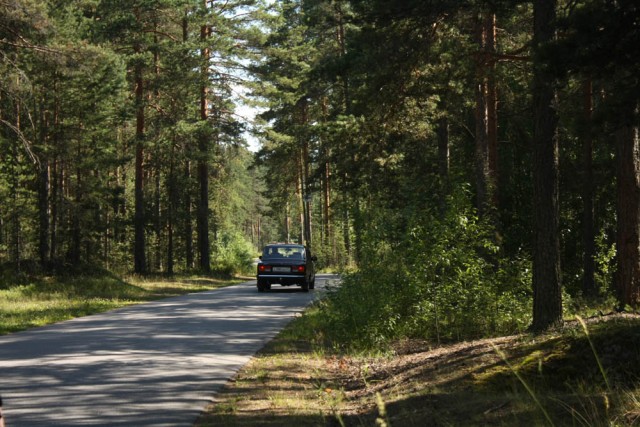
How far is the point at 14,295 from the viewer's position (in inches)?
944

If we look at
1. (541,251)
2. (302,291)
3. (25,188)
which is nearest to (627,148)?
(541,251)

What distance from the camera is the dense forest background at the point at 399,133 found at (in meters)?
10.3

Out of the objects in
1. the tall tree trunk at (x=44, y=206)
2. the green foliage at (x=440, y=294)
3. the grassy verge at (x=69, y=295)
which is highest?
the tall tree trunk at (x=44, y=206)

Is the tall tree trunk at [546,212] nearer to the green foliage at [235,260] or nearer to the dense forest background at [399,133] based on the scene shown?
the dense forest background at [399,133]

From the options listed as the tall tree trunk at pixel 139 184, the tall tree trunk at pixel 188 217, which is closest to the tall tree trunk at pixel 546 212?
the tall tree trunk at pixel 139 184

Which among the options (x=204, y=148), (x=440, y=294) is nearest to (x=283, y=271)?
(x=204, y=148)

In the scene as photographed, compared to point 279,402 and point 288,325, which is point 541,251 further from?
point 288,325

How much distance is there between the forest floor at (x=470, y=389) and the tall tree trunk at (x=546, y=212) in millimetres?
711

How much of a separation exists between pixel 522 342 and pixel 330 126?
45.6 feet

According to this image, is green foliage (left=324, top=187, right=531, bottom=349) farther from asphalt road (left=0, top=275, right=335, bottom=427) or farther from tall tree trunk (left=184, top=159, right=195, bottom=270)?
tall tree trunk (left=184, top=159, right=195, bottom=270)

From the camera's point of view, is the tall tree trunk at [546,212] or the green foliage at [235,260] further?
the green foliage at [235,260]

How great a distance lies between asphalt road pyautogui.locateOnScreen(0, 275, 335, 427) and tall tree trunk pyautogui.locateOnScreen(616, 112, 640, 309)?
22.8 feet

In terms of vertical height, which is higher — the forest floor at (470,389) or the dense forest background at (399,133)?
the dense forest background at (399,133)

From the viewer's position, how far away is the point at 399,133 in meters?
25.1
